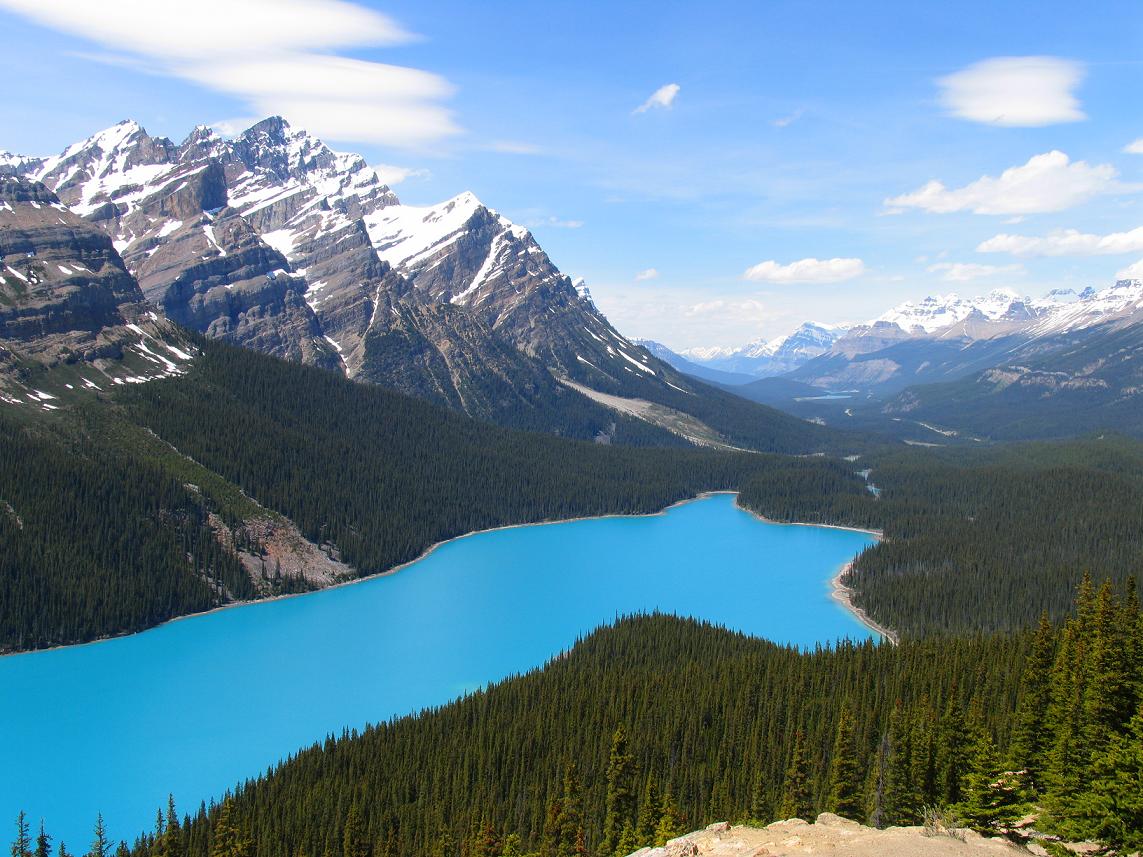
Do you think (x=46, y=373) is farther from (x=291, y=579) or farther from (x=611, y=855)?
(x=611, y=855)

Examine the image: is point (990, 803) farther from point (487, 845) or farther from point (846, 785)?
point (487, 845)

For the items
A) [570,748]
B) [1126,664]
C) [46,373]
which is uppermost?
[46,373]

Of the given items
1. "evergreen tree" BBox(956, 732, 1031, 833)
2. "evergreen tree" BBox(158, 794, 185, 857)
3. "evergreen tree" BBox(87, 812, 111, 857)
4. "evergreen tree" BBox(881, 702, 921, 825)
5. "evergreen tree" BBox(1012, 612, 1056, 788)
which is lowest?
"evergreen tree" BBox(87, 812, 111, 857)

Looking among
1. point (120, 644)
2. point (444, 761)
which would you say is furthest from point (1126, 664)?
point (120, 644)

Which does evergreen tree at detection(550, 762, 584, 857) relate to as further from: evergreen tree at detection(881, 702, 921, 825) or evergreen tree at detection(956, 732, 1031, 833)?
evergreen tree at detection(956, 732, 1031, 833)

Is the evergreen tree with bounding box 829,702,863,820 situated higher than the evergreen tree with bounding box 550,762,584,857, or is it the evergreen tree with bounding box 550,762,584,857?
the evergreen tree with bounding box 829,702,863,820

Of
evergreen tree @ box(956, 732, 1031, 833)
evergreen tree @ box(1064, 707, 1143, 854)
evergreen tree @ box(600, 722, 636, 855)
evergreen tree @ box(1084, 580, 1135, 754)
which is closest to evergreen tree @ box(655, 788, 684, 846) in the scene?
evergreen tree @ box(600, 722, 636, 855)

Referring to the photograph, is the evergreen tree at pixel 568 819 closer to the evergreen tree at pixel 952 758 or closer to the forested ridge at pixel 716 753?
the forested ridge at pixel 716 753
